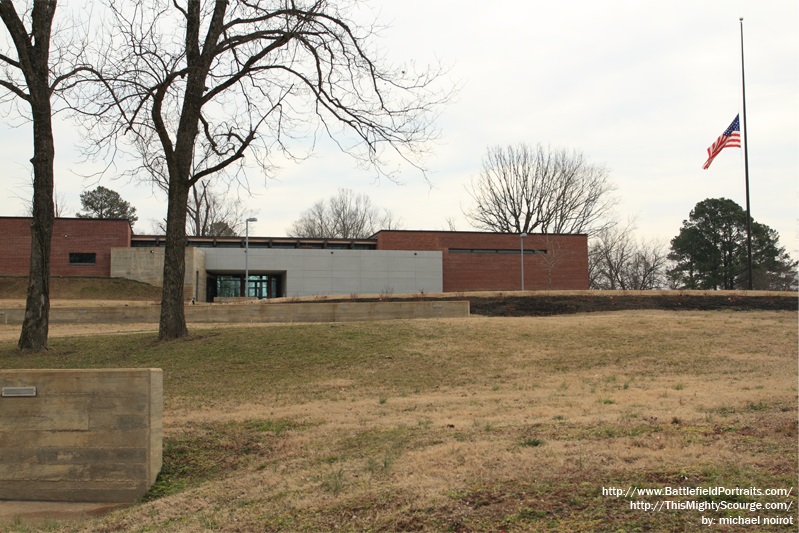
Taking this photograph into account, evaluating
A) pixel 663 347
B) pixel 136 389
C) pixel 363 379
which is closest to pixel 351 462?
pixel 136 389

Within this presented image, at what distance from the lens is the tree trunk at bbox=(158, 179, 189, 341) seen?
1770 cm

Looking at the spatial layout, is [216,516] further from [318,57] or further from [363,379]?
[318,57]

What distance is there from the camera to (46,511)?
730 centimetres

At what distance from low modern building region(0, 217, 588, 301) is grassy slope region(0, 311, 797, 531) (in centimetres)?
2976

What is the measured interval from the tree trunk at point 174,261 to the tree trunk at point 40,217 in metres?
2.73

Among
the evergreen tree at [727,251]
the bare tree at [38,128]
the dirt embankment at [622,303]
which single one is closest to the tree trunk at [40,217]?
the bare tree at [38,128]

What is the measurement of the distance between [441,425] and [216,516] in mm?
3598

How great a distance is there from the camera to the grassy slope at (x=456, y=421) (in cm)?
545

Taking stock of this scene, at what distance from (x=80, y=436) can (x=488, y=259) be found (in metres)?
51.1

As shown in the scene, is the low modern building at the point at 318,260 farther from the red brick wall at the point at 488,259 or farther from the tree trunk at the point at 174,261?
the tree trunk at the point at 174,261

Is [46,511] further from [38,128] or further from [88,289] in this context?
[88,289]

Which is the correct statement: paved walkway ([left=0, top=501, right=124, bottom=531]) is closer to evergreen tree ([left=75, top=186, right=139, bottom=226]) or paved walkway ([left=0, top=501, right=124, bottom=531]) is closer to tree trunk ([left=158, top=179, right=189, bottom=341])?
tree trunk ([left=158, top=179, right=189, bottom=341])

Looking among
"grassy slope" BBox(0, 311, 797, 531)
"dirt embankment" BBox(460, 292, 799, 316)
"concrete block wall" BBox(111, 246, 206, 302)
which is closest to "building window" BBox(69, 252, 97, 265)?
"concrete block wall" BBox(111, 246, 206, 302)

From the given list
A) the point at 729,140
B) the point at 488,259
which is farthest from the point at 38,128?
the point at 488,259
